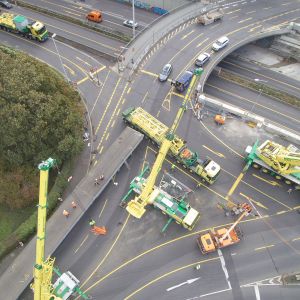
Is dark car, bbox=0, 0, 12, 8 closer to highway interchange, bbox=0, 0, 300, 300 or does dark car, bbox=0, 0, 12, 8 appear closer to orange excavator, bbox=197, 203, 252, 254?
highway interchange, bbox=0, 0, 300, 300

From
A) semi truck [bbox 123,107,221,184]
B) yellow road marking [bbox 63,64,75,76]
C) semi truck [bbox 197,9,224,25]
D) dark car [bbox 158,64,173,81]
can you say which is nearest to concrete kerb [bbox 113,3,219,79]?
semi truck [bbox 197,9,224,25]

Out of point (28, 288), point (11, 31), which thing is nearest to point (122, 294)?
point (28, 288)

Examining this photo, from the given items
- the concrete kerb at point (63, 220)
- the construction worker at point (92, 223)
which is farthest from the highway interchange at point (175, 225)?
the concrete kerb at point (63, 220)

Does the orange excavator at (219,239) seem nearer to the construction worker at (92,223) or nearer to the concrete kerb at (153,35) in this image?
the construction worker at (92,223)

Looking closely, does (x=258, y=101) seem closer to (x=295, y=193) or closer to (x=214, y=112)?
(x=214, y=112)

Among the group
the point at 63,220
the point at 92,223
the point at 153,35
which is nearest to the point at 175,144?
the point at 92,223
